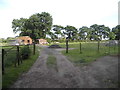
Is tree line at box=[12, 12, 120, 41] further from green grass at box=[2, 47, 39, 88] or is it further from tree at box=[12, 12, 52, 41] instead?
green grass at box=[2, 47, 39, 88]

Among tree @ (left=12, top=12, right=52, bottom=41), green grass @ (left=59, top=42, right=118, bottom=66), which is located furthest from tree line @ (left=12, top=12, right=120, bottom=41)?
green grass @ (left=59, top=42, right=118, bottom=66)

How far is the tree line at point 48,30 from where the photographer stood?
187 feet

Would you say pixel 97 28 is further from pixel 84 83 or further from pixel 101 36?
pixel 84 83

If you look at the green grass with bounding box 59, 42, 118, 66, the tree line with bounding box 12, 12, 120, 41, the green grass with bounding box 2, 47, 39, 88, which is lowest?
the green grass with bounding box 2, 47, 39, 88

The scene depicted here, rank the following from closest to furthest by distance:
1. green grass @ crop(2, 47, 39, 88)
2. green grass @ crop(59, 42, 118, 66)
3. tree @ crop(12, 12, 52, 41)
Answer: green grass @ crop(2, 47, 39, 88), green grass @ crop(59, 42, 118, 66), tree @ crop(12, 12, 52, 41)

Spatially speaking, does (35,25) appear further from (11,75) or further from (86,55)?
(11,75)

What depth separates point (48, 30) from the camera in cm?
6066

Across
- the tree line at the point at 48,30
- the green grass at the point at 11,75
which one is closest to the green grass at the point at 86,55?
the green grass at the point at 11,75

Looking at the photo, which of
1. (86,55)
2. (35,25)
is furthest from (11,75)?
(35,25)

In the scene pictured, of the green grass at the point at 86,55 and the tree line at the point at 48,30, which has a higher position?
the tree line at the point at 48,30

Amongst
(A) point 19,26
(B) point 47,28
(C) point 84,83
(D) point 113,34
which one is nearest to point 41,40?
(B) point 47,28

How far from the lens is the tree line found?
2245 inches

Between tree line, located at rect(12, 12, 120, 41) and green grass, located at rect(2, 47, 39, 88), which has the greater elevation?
tree line, located at rect(12, 12, 120, 41)

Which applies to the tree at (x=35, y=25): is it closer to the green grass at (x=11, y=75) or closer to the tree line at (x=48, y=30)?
the tree line at (x=48, y=30)
